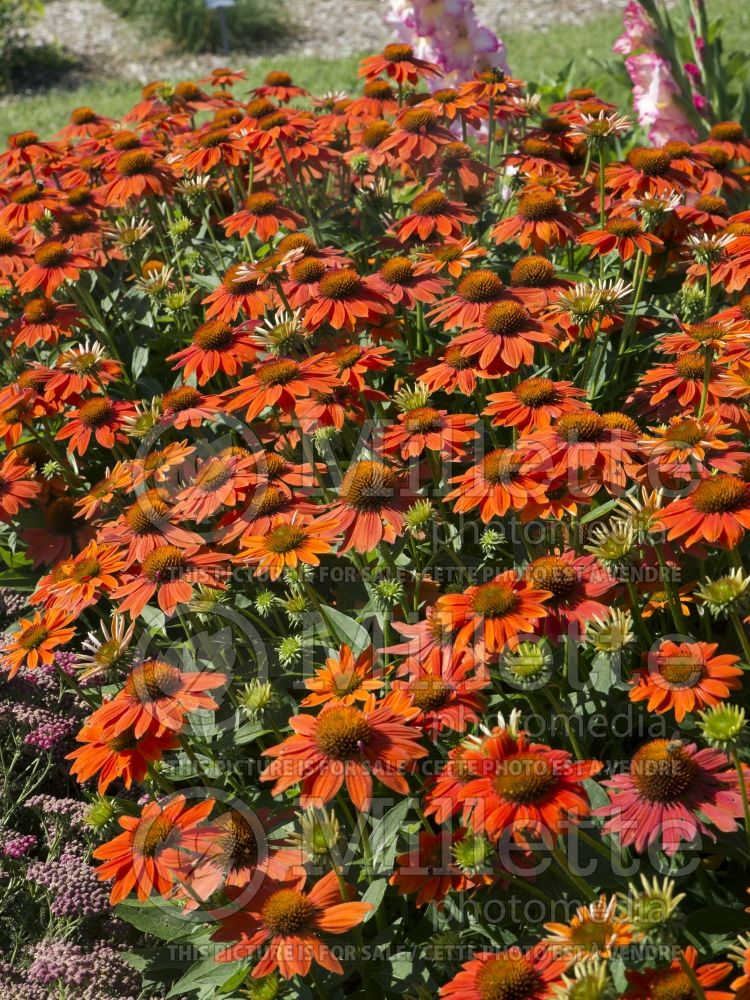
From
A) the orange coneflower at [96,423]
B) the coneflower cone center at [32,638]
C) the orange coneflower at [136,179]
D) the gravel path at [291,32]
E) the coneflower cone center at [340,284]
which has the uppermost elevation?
the orange coneflower at [136,179]

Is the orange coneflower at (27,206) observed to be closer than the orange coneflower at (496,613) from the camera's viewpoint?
No

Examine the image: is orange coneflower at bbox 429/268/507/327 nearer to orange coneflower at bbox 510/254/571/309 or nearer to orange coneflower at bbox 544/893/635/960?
orange coneflower at bbox 510/254/571/309

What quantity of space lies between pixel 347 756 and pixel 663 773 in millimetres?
455

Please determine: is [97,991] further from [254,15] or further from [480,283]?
[254,15]

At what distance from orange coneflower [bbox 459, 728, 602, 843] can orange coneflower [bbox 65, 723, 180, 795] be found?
23.2 inches

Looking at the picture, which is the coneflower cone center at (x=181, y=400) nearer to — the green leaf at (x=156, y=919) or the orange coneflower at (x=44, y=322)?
the orange coneflower at (x=44, y=322)

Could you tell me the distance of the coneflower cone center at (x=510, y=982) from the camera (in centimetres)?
135

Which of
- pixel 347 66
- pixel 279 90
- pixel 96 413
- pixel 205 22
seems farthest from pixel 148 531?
pixel 205 22

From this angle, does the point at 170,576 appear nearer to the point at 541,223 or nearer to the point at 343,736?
the point at 343,736

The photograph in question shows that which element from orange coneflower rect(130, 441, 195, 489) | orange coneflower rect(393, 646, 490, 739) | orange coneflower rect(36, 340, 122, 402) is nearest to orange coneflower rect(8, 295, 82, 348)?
orange coneflower rect(36, 340, 122, 402)

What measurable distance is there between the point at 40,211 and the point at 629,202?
175 cm

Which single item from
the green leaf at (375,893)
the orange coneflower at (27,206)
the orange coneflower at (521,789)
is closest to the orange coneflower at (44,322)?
the orange coneflower at (27,206)

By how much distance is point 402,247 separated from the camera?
3006mm

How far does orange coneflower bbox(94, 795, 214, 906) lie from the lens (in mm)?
1641
